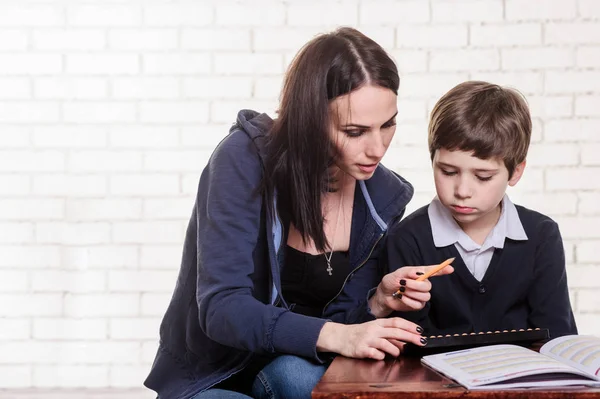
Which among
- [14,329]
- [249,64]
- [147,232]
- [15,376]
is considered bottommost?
[15,376]

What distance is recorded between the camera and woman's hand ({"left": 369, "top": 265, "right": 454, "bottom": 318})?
1.77m

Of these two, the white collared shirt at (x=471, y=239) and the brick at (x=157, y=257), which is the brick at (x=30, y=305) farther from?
the white collared shirt at (x=471, y=239)

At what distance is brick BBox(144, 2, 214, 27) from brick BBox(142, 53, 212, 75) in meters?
0.12

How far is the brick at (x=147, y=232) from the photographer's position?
3.41 meters

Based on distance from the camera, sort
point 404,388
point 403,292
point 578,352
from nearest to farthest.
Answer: point 404,388, point 578,352, point 403,292

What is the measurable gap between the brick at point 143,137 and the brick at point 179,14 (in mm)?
403

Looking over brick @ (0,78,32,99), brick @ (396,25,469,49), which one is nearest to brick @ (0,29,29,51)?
brick @ (0,78,32,99)

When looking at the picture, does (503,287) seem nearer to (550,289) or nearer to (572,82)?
(550,289)

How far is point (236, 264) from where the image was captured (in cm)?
184

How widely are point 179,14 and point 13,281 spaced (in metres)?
1.22

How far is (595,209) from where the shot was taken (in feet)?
11.1

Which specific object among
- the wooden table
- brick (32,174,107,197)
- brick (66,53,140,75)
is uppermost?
brick (66,53,140,75)

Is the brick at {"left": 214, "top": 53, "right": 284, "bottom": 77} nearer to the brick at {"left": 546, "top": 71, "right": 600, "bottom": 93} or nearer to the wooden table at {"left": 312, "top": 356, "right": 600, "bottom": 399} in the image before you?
the brick at {"left": 546, "top": 71, "right": 600, "bottom": 93}

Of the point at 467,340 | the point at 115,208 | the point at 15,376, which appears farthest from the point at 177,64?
the point at 467,340
